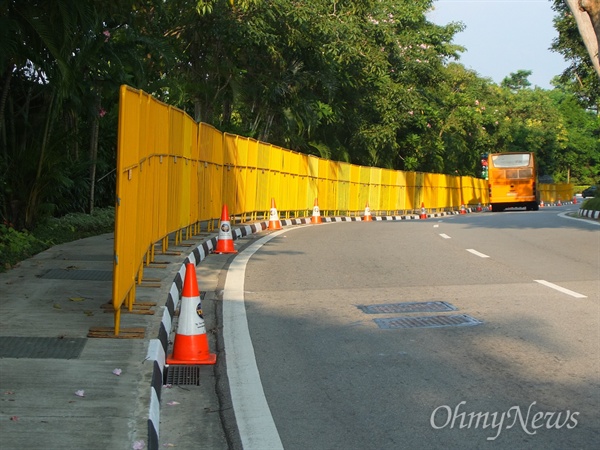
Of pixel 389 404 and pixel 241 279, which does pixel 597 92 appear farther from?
pixel 389 404

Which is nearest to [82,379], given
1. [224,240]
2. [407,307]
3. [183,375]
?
[183,375]

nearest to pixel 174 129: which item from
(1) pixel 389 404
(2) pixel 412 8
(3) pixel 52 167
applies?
(3) pixel 52 167

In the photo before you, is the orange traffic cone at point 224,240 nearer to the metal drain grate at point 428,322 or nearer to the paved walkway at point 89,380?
the paved walkway at point 89,380

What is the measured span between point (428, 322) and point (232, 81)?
17.6 meters

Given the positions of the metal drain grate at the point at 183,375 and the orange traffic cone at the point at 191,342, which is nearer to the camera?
the metal drain grate at the point at 183,375

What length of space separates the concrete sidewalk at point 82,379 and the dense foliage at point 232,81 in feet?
8.90

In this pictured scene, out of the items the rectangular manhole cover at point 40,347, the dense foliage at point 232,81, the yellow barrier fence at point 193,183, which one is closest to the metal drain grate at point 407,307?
the yellow barrier fence at point 193,183

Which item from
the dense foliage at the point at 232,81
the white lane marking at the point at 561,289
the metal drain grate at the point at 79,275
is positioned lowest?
the white lane marking at the point at 561,289

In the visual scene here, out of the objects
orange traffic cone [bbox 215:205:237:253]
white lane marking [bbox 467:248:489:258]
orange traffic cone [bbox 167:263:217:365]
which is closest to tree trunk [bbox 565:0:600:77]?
white lane marking [bbox 467:248:489:258]

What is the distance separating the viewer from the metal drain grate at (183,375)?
629 cm

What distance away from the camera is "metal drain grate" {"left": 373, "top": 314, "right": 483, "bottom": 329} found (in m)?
8.22

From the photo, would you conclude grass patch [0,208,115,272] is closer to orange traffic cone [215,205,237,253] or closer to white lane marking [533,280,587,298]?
orange traffic cone [215,205,237,253]

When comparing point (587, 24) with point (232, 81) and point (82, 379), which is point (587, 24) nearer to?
point (232, 81)

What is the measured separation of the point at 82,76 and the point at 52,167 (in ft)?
6.04
